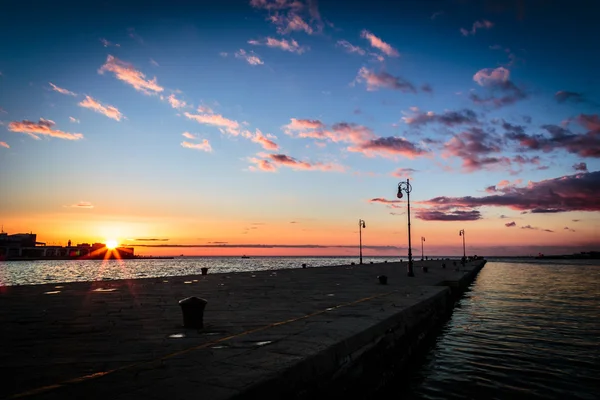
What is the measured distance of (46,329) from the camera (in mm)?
8109

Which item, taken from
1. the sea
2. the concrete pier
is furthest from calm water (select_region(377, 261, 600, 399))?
the concrete pier

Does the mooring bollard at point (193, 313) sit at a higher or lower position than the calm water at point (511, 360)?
higher

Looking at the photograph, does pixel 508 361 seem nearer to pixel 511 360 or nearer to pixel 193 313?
pixel 511 360

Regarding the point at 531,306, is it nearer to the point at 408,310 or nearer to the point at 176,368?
the point at 408,310

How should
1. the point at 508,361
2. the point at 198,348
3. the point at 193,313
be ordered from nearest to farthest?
1. the point at 198,348
2. the point at 193,313
3. the point at 508,361

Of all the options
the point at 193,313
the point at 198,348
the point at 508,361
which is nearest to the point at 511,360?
the point at 508,361

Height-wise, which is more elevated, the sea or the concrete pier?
the concrete pier

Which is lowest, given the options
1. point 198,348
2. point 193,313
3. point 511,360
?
point 511,360

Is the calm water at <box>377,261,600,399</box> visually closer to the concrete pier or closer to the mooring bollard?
the concrete pier

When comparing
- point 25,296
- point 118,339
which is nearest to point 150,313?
point 118,339

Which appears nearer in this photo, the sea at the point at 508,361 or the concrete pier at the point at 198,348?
the concrete pier at the point at 198,348

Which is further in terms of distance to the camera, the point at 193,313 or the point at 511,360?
the point at 511,360

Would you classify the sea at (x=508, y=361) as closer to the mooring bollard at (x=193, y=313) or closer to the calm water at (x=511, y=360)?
the calm water at (x=511, y=360)

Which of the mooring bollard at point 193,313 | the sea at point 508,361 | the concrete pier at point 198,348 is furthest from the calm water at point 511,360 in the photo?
the mooring bollard at point 193,313
